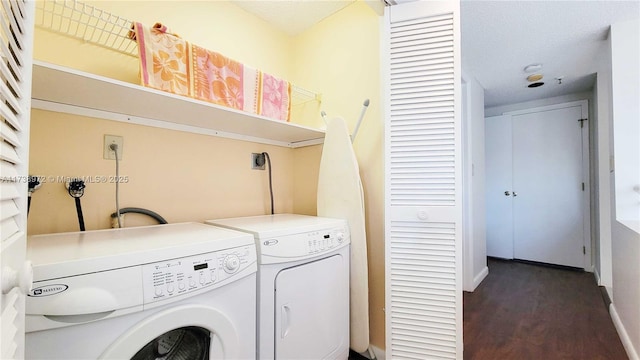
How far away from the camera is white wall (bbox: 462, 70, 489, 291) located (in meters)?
2.76

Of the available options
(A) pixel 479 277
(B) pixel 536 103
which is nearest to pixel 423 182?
(A) pixel 479 277

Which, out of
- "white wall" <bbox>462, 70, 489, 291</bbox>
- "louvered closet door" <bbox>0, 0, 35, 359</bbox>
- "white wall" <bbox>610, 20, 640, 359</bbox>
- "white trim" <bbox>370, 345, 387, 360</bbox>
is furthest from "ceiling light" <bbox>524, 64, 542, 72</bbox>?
"louvered closet door" <bbox>0, 0, 35, 359</bbox>

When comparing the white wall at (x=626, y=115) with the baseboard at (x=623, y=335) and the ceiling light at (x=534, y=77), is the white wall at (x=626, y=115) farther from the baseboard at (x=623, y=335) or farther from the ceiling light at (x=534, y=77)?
the ceiling light at (x=534, y=77)

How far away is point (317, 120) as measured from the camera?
2.07 metres

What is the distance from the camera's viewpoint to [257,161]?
1937mm

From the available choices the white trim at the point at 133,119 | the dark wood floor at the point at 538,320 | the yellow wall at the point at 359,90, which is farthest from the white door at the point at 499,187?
the white trim at the point at 133,119

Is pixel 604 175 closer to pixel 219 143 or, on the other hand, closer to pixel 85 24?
pixel 219 143

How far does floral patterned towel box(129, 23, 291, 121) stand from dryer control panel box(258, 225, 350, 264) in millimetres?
778

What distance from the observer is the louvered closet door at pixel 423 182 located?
137cm

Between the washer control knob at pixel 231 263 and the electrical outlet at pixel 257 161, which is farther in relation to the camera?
the electrical outlet at pixel 257 161

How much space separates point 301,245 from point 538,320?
2.24m

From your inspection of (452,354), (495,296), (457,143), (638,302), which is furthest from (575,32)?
(452,354)

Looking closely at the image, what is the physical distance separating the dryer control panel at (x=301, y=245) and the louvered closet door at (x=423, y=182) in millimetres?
299

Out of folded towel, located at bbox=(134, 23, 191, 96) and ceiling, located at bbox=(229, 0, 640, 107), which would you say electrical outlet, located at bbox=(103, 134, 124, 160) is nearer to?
folded towel, located at bbox=(134, 23, 191, 96)
